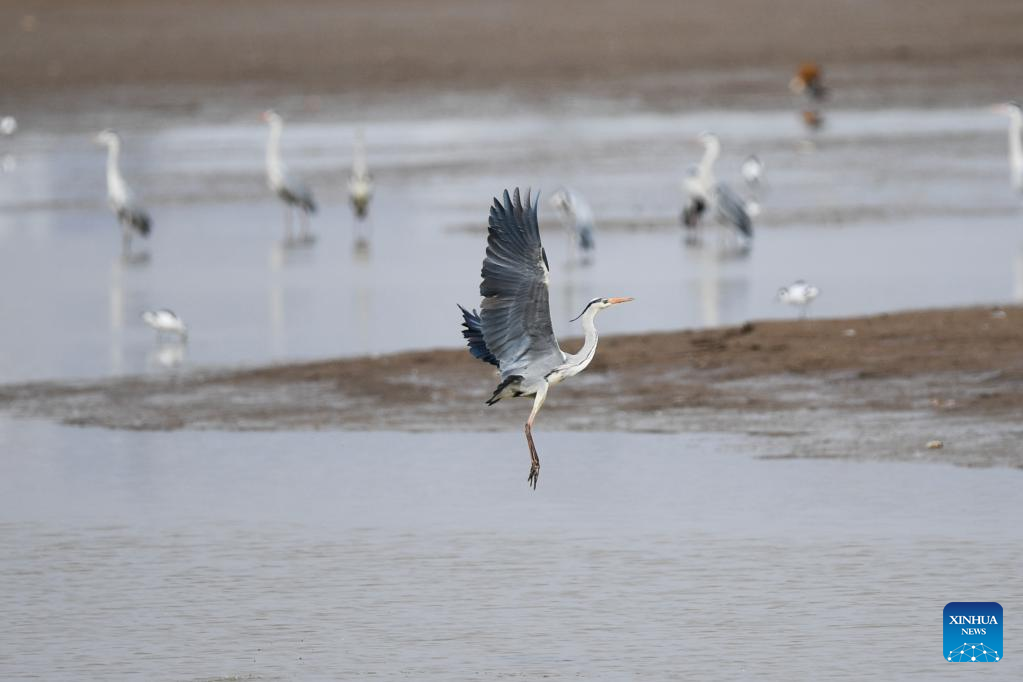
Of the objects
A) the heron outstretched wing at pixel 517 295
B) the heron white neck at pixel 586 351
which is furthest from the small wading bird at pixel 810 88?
the heron outstretched wing at pixel 517 295

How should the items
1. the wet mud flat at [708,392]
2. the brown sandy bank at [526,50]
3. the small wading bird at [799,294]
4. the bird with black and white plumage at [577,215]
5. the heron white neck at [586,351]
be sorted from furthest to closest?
the brown sandy bank at [526,50]
the bird with black and white plumage at [577,215]
the small wading bird at [799,294]
the wet mud flat at [708,392]
the heron white neck at [586,351]

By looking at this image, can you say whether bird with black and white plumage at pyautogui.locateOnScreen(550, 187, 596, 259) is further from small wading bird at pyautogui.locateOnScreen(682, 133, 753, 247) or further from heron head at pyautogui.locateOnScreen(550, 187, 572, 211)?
small wading bird at pyautogui.locateOnScreen(682, 133, 753, 247)

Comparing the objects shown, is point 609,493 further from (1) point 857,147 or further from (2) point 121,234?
(1) point 857,147

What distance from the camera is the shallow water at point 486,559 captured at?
8.05 m

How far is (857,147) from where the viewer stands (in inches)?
1180

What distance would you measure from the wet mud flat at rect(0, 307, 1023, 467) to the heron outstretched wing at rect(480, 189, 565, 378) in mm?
2726

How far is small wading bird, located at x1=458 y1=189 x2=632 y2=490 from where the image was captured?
344 inches

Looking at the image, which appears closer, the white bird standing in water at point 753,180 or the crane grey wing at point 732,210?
the crane grey wing at point 732,210

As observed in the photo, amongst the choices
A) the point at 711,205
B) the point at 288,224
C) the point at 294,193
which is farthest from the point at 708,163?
the point at 288,224

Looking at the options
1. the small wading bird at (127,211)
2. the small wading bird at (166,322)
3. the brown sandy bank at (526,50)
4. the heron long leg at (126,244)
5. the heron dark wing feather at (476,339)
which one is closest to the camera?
the heron dark wing feather at (476,339)

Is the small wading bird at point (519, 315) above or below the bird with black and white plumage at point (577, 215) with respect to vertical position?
below

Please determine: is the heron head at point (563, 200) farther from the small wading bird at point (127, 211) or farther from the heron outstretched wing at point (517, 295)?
the heron outstretched wing at point (517, 295)

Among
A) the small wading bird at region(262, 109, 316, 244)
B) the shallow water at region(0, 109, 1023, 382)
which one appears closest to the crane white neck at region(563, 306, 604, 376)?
the shallow water at region(0, 109, 1023, 382)

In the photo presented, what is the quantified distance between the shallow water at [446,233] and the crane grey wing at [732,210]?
34 cm
